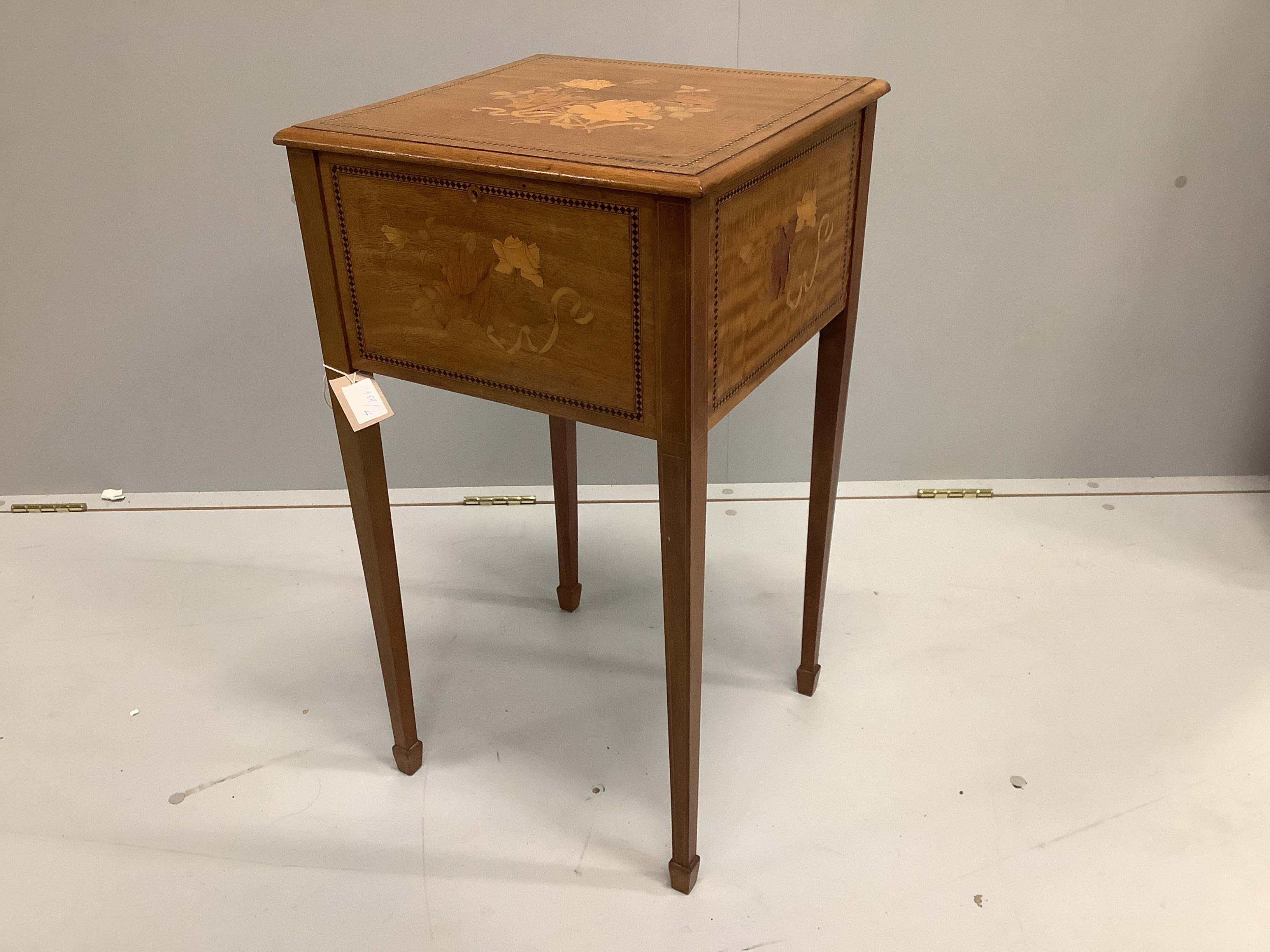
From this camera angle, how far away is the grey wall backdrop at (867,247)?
1728 mm

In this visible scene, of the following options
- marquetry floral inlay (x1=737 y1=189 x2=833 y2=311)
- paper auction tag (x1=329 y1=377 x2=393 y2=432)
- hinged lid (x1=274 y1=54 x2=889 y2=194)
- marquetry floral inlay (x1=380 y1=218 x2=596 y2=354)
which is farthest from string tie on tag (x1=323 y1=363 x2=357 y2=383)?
marquetry floral inlay (x1=737 y1=189 x2=833 y2=311)

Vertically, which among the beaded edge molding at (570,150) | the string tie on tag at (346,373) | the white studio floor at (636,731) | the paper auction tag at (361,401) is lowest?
the white studio floor at (636,731)

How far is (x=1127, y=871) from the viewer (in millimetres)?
1282

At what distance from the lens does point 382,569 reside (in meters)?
1.32

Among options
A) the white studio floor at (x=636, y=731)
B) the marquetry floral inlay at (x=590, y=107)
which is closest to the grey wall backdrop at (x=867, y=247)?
the white studio floor at (x=636, y=731)

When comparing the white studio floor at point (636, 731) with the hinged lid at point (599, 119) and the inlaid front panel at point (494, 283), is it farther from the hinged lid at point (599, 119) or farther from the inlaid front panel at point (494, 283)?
the hinged lid at point (599, 119)

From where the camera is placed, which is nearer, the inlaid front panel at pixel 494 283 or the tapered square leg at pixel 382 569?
the inlaid front panel at pixel 494 283

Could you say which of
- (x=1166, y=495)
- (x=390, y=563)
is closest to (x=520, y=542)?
(x=390, y=563)

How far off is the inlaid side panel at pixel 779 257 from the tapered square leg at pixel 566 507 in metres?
0.50

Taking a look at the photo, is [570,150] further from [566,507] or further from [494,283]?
[566,507]

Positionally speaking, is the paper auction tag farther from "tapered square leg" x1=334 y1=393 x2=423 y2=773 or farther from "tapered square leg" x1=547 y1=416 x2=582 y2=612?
"tapered square leg" x1=547 y1=416 x2=582 y2=612

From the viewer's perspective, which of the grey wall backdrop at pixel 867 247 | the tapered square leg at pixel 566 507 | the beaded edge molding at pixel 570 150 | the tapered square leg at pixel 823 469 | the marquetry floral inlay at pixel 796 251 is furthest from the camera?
the grey wall backdrop at pixel 867 247

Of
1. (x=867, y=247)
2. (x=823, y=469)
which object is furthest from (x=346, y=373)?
(x=867, y=247)

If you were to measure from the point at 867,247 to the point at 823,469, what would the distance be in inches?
24.0
